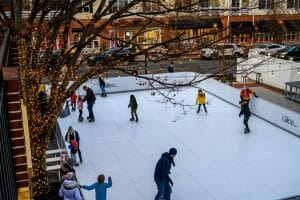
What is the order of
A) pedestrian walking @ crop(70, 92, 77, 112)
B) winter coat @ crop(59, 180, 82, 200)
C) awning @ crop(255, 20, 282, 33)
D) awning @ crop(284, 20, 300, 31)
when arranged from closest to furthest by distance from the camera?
winter coat @ crop(59, 180, 82, 200), awning @ crop(255, 20, 282, 33), pedestrian walking @ crop(70, 92, 77, 112), awning @ crop(284, 20, 300, 31)

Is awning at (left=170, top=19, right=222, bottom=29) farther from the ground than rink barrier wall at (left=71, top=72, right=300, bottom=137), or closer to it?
farther from the ground

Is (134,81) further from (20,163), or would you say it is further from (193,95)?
(20,163)

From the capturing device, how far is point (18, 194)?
158 inches

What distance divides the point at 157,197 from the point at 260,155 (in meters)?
4.62

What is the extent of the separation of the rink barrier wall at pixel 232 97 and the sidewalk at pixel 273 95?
116 inches

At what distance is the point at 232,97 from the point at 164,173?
10.0 meters

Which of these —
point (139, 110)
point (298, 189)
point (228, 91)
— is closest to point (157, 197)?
point (298, 189)

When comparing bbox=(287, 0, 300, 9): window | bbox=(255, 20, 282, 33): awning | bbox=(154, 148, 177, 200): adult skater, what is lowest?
bbox=(154, 148, 177, 200): adult skater

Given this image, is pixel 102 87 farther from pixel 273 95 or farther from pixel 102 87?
pixel 273 95

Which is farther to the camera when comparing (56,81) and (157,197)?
(157,197)

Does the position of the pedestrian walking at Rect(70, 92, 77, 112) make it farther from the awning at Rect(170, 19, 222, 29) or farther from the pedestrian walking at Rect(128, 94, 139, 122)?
the awning at Rect(170, 19, 222, 29)

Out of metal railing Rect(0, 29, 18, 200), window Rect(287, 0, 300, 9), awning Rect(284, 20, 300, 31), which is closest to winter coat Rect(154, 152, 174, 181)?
metal railing Rect(0, 29, 18, 200)

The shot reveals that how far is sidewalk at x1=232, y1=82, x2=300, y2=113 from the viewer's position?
20391mm

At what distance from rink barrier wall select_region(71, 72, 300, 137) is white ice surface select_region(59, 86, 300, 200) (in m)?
0.33
